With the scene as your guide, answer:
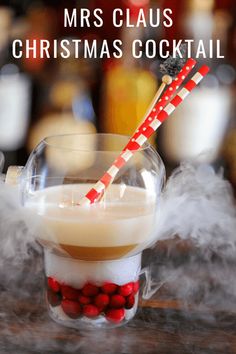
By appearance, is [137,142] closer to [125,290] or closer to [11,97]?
[125,290]

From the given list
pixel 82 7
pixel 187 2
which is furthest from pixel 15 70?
pixel 187 2

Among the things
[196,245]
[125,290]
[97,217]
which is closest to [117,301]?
[125,290]

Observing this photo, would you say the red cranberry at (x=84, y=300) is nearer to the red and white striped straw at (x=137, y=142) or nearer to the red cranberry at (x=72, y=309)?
the red cranberry at (x=72, y=309)

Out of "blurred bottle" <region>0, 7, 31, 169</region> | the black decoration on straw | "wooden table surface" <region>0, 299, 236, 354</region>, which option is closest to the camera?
"wooden table surface" <region>0, 299, 236, 354</region>

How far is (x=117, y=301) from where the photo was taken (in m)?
0.88

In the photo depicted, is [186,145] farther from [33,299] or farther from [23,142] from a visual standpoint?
[33,299]

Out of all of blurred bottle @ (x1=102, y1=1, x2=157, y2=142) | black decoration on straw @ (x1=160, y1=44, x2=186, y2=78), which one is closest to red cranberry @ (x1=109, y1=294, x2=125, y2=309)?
black decoration on straw @ (x1=160, y1=44, x2=186, y2=78)

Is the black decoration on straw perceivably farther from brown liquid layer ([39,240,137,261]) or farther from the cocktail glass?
brown liquid layer ([39,240,137,261])

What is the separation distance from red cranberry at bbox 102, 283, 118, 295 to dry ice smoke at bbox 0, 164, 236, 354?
5 cm

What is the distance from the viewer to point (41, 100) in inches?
70.6

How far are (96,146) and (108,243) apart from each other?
0.16 m

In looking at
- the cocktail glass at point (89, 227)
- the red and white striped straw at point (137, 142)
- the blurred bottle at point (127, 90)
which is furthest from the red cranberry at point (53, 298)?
the blurred bottle at point (127, 90)

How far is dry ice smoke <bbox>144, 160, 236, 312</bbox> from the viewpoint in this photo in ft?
3.11

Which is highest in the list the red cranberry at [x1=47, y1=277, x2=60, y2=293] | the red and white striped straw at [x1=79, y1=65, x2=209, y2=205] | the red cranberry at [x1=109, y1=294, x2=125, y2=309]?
the red and white striped straw at [x1=79, y1=65, x2=209, y2=205]
